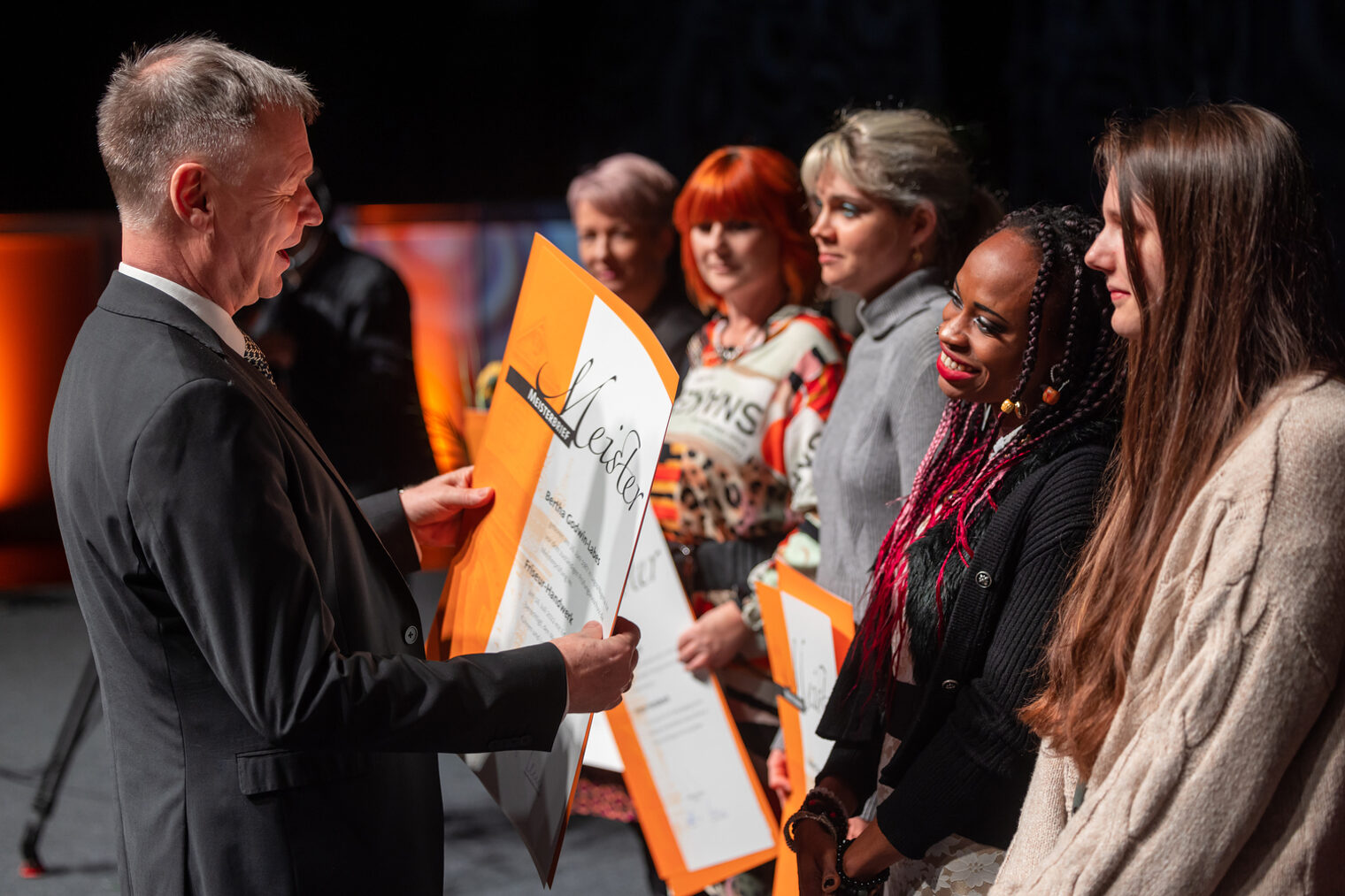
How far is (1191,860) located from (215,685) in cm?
99

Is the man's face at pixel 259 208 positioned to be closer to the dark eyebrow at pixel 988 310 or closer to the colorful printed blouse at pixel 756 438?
the dark eyebrow at pixel 988 310

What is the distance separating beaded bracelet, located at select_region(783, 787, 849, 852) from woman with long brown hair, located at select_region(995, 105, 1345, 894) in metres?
0.31

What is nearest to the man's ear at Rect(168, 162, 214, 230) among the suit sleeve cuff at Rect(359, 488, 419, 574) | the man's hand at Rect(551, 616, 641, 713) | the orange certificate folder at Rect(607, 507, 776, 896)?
the suit sleeve cuff at Rect(359, 488, 419, 574)

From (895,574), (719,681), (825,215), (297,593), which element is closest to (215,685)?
(297,593)

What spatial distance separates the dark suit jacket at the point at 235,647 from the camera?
110cm

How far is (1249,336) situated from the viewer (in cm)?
101

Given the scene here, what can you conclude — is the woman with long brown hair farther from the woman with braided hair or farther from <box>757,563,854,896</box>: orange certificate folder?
<box>757,563,854,896</box>: orange certificate folder

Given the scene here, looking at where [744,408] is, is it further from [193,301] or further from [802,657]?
[193,301]

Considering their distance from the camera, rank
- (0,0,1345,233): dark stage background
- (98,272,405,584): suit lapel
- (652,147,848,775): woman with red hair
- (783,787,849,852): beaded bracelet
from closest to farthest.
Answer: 1. (98,272,405,584): suit lapel
2. (783,787,849,852): beaded bracelet
3. (652,147,848,775): woman with red hair
4. (0,0,1345,233): dark stage background

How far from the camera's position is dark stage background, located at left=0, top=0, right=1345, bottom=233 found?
2.60 m

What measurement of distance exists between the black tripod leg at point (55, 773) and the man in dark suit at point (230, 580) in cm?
200

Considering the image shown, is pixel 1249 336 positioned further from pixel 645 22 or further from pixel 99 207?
pixel 99 207

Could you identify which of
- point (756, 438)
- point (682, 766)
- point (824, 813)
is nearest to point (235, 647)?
point (824, 813)

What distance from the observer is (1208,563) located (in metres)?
0.95
